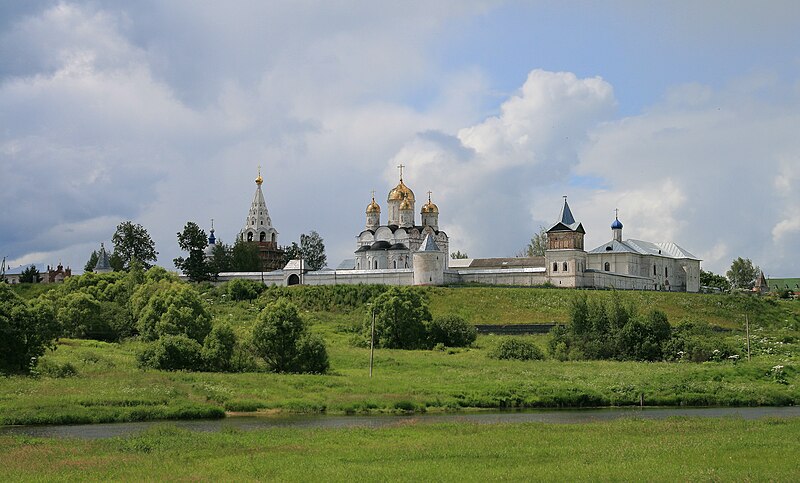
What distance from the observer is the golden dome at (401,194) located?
102062mm

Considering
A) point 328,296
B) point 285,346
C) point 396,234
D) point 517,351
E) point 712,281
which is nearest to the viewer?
point 285,346

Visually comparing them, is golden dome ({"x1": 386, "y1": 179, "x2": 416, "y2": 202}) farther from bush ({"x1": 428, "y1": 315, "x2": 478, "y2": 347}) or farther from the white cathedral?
bush ({"x1": 428, "y1": 315, "x2": 478, "y2": 347})

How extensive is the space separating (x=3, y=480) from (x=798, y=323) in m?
69.3

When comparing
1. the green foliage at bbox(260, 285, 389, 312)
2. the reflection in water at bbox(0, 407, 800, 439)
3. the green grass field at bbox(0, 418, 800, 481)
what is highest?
the green foliage at bbox(260, 285, 389, 312)

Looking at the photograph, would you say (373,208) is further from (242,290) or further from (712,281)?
(712,281)

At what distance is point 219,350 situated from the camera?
44.8 m

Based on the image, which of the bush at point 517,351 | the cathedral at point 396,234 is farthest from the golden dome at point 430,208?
the bush at point 517,351

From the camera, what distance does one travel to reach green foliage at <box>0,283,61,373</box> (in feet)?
131

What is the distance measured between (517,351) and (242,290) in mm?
38789

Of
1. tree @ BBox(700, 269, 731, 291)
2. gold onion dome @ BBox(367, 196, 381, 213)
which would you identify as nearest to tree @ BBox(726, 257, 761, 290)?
tree @ BBox(700, 269, 731, 291)

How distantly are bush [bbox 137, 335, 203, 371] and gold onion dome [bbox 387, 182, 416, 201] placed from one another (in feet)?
192

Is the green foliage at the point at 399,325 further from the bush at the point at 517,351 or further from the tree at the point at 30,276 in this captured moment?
the tree at the point at 30,276

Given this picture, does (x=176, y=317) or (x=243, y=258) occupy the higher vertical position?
(x=243, y=258)

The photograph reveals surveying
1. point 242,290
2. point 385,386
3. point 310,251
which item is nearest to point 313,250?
point 310,251
